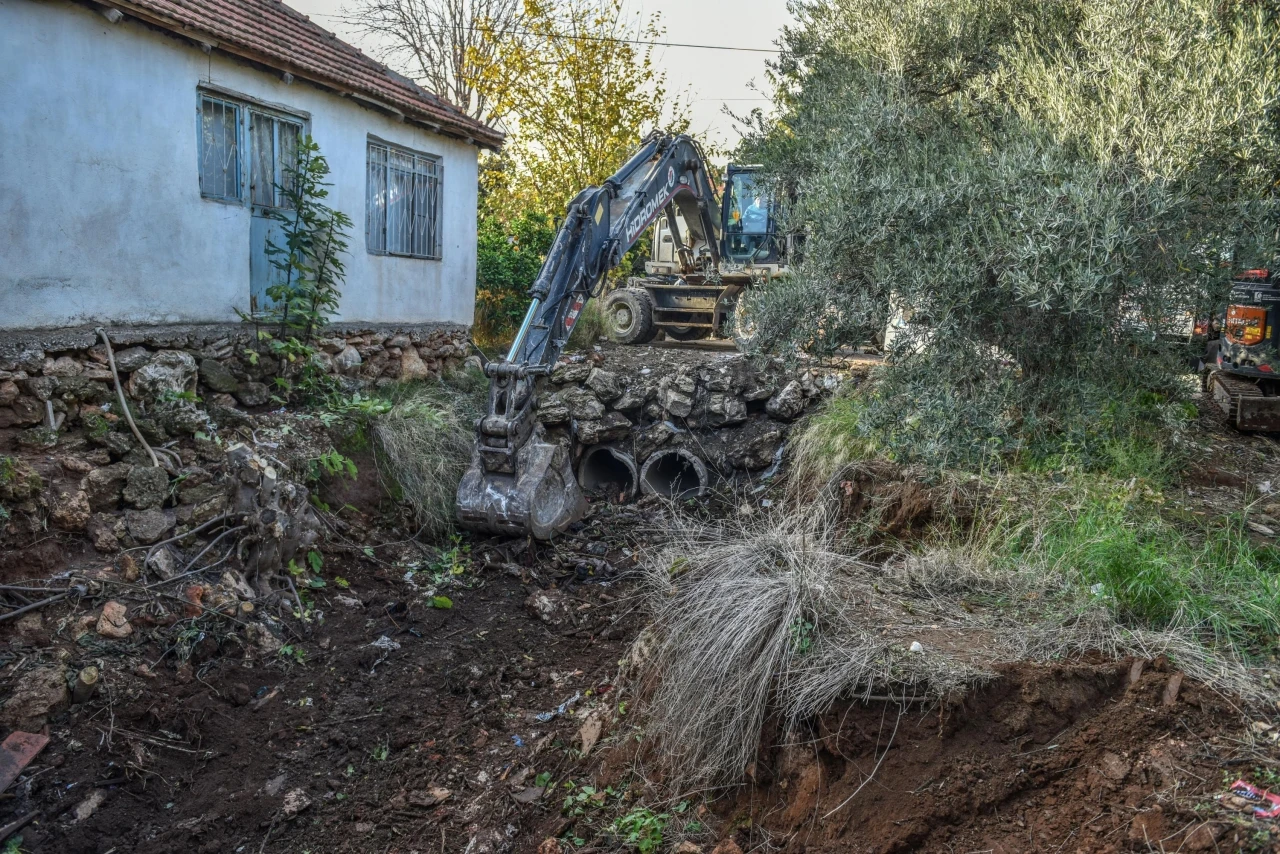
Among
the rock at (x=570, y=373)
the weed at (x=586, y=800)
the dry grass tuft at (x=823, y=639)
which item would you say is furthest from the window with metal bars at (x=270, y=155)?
the weed at (x=586, y=800)

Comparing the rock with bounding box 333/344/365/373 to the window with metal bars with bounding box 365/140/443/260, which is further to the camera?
the window with metal bars with bounding box 365/140/443/260

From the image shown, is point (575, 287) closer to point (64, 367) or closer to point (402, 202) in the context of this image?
point (402, 202)

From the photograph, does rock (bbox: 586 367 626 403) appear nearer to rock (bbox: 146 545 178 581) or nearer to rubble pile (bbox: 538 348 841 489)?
rubble pile (bbox: 538 348 841 489)

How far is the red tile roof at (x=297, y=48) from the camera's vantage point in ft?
24.3

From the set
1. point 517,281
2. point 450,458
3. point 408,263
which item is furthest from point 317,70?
point 517,281

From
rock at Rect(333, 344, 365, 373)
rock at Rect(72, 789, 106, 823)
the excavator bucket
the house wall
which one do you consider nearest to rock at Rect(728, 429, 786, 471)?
the excavator bucket

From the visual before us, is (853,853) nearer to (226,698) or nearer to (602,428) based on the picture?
(226,698)

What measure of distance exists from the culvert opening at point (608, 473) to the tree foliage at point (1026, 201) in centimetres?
240

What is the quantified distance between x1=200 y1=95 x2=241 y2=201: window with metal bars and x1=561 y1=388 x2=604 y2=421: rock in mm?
3694

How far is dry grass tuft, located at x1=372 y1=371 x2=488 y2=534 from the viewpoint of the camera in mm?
7859

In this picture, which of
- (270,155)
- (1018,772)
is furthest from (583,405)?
(1018,772)

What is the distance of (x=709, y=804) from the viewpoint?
12.0 feet

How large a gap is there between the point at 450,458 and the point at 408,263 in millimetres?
3408

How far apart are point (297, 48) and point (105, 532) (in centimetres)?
567
